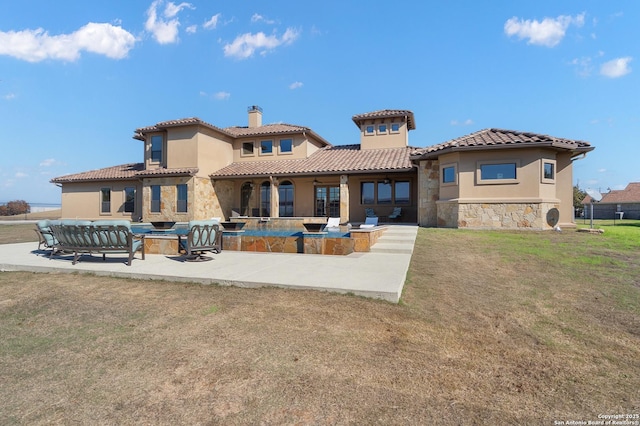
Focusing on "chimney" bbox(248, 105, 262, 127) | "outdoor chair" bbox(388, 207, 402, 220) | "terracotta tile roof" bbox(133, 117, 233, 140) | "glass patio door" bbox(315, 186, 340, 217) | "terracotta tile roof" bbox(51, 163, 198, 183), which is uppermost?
"chimney" bbox(248, 105, 262, 127)

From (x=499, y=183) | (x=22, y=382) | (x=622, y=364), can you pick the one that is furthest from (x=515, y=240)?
(x=22, y=382)

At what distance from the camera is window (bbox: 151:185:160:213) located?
20.9 m

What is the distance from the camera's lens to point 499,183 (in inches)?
557

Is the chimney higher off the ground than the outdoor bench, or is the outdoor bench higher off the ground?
the chimney

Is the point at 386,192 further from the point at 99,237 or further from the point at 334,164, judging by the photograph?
the point at 99,237

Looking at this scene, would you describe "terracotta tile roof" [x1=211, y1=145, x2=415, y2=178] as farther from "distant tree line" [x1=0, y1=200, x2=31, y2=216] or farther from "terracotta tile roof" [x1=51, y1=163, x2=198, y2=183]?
"distant tree line" [x1=0, y1=200, x2=31, y2=216]

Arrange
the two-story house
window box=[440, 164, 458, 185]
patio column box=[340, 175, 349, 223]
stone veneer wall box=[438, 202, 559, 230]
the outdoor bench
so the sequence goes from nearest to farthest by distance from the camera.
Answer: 1. the outdoor bench
2. stone veneer wall box=[438, 202, 559, 230]
3. the two-story house
4. window box=[440, 164, 458, 185]
5. patio column box=[340, 175, 349, 223]

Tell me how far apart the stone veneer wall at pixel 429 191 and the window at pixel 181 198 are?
13904 millimetres

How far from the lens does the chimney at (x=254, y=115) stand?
2520 centimetres

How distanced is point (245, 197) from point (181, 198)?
176 inches

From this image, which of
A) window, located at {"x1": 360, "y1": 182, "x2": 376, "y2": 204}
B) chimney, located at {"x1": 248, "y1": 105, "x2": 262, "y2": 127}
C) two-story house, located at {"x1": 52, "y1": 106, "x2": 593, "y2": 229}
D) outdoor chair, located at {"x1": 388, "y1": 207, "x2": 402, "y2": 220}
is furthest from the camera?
chimney, located at {"x1": 248, "y1": 105, "x2": 262, "y2": 127}

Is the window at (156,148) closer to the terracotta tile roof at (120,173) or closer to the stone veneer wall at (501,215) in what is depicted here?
the terracotta tile roof at (120,173)

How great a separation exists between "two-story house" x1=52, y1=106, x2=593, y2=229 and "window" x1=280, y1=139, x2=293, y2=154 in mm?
70

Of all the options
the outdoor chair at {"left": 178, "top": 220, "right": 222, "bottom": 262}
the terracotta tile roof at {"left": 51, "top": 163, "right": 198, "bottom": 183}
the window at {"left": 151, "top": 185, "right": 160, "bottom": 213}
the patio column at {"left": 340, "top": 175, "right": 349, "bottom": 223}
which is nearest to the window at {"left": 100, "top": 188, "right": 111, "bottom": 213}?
the terracotta tile roof at {"left": 51, "top": 163, "right": 198, "bottom": 183}
